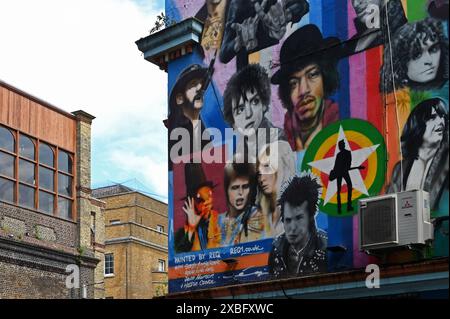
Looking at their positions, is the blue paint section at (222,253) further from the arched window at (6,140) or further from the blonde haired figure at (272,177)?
the arched window at (6,140)

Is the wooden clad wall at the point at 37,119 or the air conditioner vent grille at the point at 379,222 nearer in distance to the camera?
the air conditioner vent grille at the point at 379,222

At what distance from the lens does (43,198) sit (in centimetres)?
3164

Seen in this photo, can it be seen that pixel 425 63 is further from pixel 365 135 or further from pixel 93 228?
pixel 93 228

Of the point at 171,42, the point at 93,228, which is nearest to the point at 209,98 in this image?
the point at 171,42

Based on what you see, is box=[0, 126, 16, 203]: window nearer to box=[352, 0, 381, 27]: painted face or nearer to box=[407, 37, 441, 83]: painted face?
box=[352, 0, 381, 27]: painted face

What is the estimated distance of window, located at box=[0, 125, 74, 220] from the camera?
98.7ft

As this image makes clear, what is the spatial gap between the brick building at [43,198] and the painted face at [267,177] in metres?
14.2

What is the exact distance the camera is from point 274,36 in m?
18.3

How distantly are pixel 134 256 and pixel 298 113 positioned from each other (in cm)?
3682

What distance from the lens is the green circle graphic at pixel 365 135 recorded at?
15.8 m

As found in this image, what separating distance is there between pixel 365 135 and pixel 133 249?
125ft

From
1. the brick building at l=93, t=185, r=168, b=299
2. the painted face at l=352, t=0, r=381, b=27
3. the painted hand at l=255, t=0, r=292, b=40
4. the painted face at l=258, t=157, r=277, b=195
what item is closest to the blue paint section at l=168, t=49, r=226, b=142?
the painted face at l=258, t=157, r=277, b=195

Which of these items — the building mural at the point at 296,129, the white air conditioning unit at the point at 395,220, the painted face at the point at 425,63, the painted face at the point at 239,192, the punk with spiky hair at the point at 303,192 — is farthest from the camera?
the painted face at the point at 239,192

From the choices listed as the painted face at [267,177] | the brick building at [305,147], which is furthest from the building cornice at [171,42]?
the painted face at [267,177]
